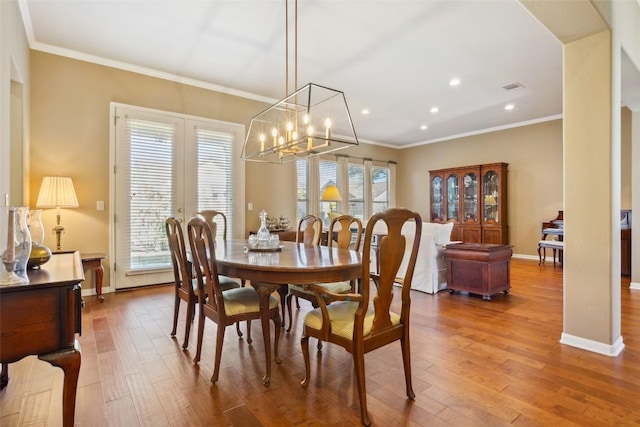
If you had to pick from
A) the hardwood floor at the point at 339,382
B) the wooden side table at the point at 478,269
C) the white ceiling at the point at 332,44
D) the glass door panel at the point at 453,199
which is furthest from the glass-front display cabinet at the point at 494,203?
the hardwood floor at the point at 339,382

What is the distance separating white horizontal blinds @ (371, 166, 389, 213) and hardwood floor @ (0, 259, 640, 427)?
563 cm

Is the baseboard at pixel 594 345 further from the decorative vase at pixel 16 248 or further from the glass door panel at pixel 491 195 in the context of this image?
the glass door panel at pixel 491 195

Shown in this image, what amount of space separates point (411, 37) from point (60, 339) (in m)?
3.91

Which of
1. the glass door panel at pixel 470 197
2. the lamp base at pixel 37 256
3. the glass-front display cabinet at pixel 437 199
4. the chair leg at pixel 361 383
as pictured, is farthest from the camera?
the glass-front display cabinet at pixel 437 199

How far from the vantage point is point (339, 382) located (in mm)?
2014

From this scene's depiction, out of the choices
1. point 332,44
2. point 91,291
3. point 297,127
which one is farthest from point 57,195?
point 332,44

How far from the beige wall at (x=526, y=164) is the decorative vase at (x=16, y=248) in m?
7.79

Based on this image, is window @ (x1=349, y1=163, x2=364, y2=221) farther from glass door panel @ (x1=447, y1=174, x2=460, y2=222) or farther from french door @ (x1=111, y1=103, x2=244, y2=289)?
french door @ (x1=111, y1=103, x2=244, y2=289)

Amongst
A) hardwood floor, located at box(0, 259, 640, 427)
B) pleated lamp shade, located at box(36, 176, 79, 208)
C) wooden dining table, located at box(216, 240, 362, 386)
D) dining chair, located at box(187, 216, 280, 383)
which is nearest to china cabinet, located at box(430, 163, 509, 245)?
hardwood floor, located at box(0, 259, 640, 427)

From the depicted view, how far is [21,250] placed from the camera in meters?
1.30

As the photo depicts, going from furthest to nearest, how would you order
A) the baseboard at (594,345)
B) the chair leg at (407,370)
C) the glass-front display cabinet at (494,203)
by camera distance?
1. the glass-front display cabinet at (494,203)
2. the baseboard at (594,345)
3. the chair leg at (407,370)

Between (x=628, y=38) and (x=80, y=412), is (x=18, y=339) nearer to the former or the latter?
(x=80, y=412)

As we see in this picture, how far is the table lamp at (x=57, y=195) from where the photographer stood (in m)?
3.51

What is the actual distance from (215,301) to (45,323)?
98cm
